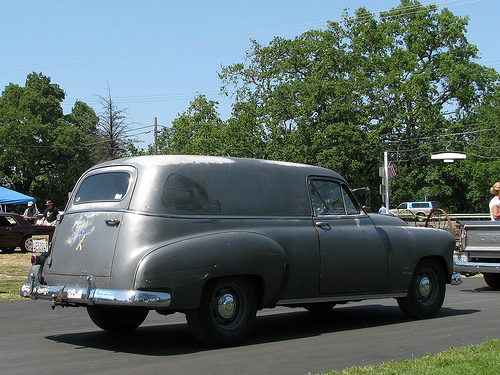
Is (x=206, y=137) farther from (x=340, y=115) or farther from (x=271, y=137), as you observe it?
(x=340, y=115)

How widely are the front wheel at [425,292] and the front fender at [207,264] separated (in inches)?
99.3

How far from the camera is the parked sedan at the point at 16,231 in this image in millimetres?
23516

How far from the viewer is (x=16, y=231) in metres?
23.7

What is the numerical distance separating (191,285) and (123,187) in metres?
1.38

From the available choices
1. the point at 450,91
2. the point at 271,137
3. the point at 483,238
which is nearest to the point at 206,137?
the point at 271,137

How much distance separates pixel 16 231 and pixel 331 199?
17559mm

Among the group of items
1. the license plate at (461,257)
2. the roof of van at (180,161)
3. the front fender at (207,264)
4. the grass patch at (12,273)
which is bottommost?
the grass patch at (12,273)

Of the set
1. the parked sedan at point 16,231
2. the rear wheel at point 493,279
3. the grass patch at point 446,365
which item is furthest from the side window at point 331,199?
the parked sedan at point 16,231

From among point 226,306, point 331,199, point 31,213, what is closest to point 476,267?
point 331,199

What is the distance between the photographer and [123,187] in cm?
738

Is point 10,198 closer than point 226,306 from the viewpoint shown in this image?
No

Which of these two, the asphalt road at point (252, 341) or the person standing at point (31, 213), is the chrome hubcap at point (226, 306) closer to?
the asphalt road at point (252, 341)

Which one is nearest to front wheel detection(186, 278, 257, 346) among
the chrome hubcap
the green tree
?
the chrome hubcap

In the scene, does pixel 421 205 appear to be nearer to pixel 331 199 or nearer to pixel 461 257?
pixel 461 257
